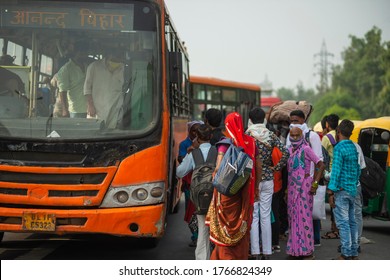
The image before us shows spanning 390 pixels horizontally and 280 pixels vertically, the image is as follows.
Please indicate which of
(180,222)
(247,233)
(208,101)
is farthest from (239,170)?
(208,101)

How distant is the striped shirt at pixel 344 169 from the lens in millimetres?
8656

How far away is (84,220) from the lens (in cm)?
766

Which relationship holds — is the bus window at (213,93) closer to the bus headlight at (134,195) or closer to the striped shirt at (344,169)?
the striped shirt at (344,169)

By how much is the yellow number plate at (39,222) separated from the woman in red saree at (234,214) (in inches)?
63.8

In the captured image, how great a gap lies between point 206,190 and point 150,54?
1.64 metres

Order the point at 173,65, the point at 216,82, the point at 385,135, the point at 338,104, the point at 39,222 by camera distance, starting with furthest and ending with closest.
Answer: the point at 338,104 → the point at 216,82 → the point at 385,135 → the point at 173,65 → the point at 39,222

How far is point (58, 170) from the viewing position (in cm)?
766

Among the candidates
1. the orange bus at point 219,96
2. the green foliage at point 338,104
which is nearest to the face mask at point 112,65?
the orange bus at point 219,96

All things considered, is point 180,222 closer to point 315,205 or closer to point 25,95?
point 315,205

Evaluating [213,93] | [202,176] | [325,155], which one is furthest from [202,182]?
[213,93]

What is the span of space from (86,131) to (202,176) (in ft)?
4.17

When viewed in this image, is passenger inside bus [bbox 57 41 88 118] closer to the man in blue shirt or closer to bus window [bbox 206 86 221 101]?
the man in blue shirt

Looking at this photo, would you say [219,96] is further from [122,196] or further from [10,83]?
[122,196]

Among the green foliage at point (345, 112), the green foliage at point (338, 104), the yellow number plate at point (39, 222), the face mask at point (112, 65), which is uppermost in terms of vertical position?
the green foliage at point (338, 104)
